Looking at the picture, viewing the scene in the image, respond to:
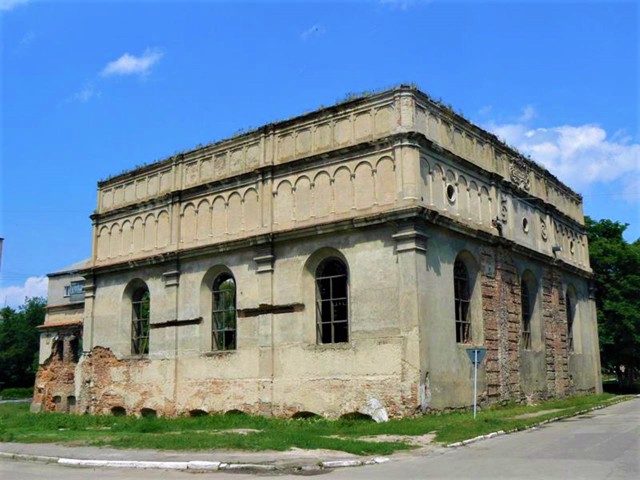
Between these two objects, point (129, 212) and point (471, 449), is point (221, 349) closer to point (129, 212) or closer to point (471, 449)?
point (129, 212)

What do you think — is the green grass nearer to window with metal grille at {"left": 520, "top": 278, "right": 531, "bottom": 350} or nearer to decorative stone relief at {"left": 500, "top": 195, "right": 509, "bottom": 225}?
window with metal grille at {"left": 520, "top": 278, "right": 531, "bottom": 350}

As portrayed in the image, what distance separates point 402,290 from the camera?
1898 centimetres

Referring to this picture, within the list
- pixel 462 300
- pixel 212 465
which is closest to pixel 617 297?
pixel 462 300

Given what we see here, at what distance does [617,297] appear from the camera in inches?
1425

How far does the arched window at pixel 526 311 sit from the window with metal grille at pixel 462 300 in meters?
4.28

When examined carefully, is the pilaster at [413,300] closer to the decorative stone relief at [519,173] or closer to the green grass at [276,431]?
the green grass at [276,431]

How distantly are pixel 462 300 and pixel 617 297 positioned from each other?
18519 millimetres

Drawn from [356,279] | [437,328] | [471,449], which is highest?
[356,279]

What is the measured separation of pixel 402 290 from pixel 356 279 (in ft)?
5.84

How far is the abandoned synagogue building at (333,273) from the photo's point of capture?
1961 centimetres

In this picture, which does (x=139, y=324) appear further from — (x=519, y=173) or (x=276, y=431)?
(x=519, y=173)

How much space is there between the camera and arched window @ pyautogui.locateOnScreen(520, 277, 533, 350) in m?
25.7

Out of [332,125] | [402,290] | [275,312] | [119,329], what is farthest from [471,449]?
[119,329]

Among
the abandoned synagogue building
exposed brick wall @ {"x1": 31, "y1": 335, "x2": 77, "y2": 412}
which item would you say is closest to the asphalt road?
the abandoned synagogue building
